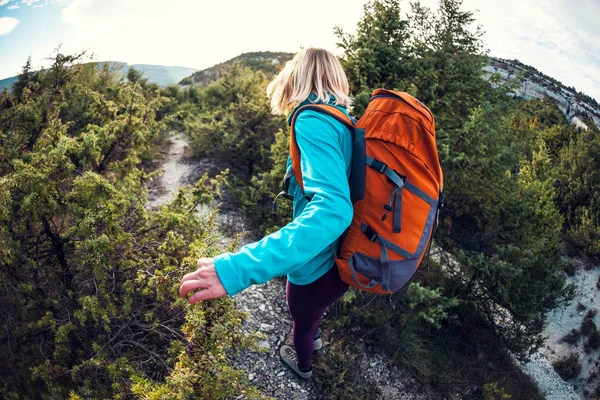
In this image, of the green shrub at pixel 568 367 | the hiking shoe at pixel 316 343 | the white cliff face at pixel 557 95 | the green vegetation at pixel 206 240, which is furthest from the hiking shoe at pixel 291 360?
the white cliff face at pixel 557 95

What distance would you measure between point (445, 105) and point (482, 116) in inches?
37.3

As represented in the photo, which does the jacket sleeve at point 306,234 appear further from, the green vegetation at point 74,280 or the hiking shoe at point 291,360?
the hiking shoe at point 291,360

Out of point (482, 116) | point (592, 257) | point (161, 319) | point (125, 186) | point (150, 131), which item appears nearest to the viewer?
point (161, 319)

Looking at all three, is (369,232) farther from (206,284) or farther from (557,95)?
(557,95)

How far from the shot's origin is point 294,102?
6.19 feet

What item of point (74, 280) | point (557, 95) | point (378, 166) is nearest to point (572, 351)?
point (378, 166)

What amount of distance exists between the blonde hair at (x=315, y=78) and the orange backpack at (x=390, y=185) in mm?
191

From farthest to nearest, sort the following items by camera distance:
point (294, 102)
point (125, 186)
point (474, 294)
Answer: point (474, 294) → point (125, 186) → point (294, 102)

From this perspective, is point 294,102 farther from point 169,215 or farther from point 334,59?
point 169,215

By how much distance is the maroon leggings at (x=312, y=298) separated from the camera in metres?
2.17

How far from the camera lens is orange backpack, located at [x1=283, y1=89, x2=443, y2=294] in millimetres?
1659

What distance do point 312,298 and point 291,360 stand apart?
168 centimetres

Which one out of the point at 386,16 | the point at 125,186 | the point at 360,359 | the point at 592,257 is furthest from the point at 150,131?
the point at 592,257

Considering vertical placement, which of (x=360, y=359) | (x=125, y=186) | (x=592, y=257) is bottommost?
(x=592, y=257)
